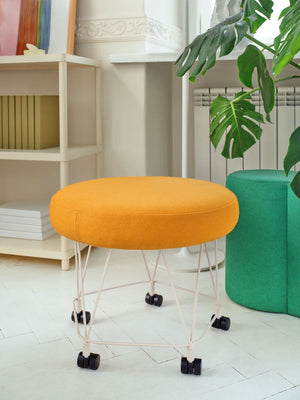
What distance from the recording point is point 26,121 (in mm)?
2373

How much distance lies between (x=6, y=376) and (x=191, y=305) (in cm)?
71

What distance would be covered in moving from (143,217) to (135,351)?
18.1 inches

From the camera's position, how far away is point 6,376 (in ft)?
4.50

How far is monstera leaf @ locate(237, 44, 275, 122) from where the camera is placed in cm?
128

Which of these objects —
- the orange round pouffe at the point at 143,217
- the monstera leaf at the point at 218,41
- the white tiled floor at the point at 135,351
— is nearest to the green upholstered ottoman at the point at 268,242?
the white tiled floor at the point at 135,351

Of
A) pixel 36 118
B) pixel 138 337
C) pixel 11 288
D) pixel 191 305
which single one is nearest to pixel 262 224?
pixel 191 305

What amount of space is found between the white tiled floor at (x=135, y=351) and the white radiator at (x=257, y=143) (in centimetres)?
75

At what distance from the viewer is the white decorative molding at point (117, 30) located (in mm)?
2459

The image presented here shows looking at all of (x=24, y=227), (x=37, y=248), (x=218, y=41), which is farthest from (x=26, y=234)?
(x=218, y=41)

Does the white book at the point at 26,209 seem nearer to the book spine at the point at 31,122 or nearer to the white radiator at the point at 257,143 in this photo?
the book spine at the point at 31,122

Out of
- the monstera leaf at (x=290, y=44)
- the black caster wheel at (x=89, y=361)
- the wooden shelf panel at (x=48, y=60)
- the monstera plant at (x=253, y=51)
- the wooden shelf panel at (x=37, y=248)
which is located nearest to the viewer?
the monstera leaf at (x=290, y=44)

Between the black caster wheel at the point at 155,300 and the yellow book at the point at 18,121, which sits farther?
the yellow book at the point at 18,121

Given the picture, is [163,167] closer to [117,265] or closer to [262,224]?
[117,265]

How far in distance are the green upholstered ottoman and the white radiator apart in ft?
2.64
